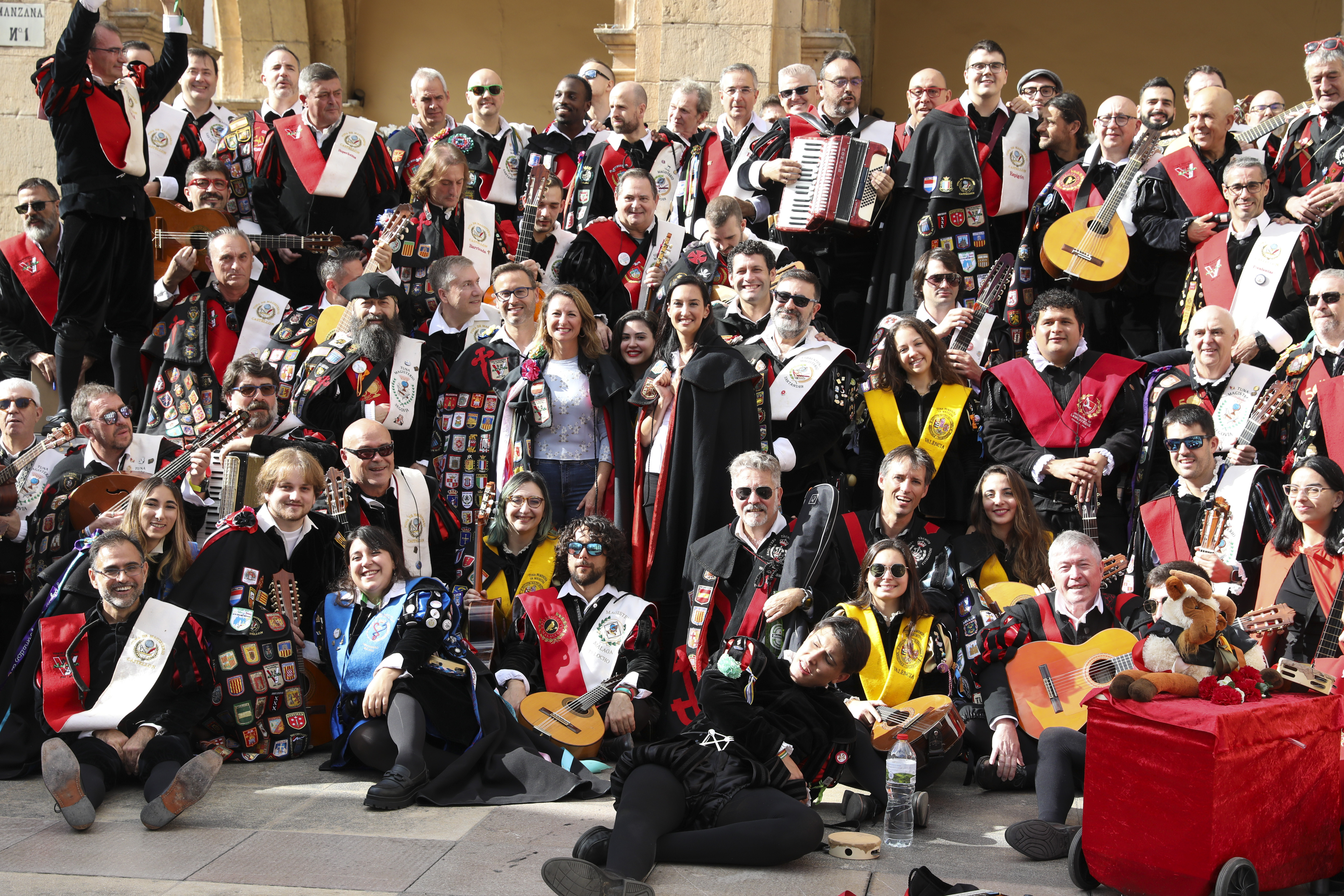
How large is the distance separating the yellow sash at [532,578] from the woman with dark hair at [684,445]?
40cm

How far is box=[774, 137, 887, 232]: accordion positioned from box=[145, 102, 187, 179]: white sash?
3482 mm

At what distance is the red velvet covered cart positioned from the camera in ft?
12.7

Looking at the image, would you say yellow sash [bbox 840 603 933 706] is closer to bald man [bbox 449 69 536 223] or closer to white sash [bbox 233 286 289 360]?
white sash [bbox 233 286 289 360]

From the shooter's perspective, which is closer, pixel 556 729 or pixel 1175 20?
pixel 556 729

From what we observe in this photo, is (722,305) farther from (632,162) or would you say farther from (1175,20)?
(1175,20)

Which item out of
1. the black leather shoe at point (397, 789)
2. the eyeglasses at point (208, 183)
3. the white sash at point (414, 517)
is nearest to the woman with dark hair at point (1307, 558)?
the black leather shoe at point (397, 789)

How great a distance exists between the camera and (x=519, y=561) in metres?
6.16

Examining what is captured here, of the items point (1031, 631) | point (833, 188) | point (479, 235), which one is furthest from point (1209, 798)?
point (479, 235)

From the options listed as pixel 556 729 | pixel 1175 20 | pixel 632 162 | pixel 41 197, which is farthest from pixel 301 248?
pixel 1175 20

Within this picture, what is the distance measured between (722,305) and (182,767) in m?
3.54

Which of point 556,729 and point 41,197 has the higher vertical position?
point 41,197

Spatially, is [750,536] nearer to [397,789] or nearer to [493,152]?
[397,789]

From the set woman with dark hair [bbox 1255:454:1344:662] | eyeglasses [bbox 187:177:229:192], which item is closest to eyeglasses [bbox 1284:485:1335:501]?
woman with dark hair [bbox 1255:454:1344:662]

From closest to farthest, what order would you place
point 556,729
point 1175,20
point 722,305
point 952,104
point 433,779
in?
point 433,779, point 556,729, point 722,305, point 952,104, point 1175,20
